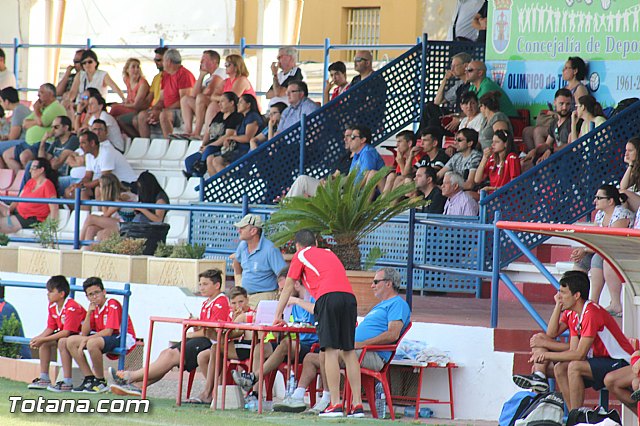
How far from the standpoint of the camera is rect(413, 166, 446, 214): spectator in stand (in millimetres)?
15328

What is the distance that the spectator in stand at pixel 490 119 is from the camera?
15.9m

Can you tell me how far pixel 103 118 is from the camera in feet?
66.8

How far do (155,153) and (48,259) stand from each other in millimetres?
4170

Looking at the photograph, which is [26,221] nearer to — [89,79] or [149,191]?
[149,191]

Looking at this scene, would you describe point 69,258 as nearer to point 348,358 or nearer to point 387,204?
point 387,204

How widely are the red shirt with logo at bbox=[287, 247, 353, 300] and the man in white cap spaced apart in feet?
5.60

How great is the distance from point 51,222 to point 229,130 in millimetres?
2823

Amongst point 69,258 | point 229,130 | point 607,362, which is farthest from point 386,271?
point 229,130

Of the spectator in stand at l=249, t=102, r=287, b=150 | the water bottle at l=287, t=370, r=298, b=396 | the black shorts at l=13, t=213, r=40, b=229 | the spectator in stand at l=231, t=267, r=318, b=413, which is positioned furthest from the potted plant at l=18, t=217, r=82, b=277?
the water bottle at l=287, t=370, r=298, b=396

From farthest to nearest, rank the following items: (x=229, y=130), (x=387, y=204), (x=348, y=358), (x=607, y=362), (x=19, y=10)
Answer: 1. (x=19, y=10)
2. (x=229, y=130)
3. (x=387, y=204)
4. (x=348, y=358)
5. (x=607, y=362)

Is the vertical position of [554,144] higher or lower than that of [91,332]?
higher

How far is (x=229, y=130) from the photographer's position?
62.2ft

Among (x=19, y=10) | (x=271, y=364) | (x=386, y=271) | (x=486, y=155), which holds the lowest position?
(x=271, y=364)

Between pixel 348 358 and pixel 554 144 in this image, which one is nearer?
pixel 348 358
